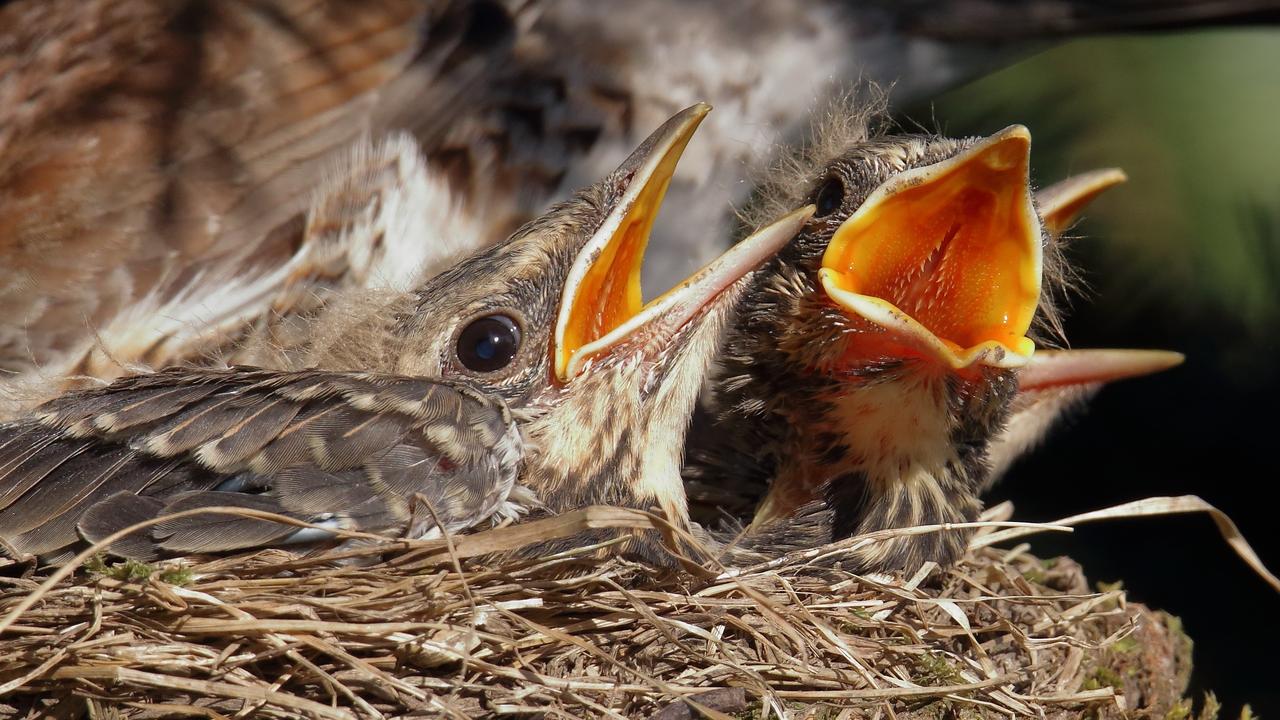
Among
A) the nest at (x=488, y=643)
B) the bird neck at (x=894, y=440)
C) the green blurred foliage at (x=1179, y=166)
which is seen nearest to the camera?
the nest at (x=488, y=643)

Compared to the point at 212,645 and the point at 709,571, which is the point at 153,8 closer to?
the point at 212,645

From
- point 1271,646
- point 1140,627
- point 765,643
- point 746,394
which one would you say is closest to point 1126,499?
point 1271,646

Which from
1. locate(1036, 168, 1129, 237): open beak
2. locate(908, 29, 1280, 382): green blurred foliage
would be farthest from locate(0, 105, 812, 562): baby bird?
locate(908, 29, 1280, 382): green blurred foliage

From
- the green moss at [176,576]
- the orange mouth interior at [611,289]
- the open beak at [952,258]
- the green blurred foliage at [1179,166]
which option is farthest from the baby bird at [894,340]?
the green moss at [176,576]

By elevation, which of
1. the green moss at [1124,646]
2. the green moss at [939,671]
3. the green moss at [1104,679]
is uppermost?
the green moss at [939,671]

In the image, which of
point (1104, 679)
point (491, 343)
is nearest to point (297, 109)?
point (491, 343)

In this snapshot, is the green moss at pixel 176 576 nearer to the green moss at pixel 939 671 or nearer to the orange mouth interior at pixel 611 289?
the orange mouth interior at pixel 611 289

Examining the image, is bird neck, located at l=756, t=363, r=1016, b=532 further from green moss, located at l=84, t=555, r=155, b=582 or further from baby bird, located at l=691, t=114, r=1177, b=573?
green moss, located at l=84, t=555, r=155, b=582

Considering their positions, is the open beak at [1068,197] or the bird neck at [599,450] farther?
the open beak at [1068,197]
